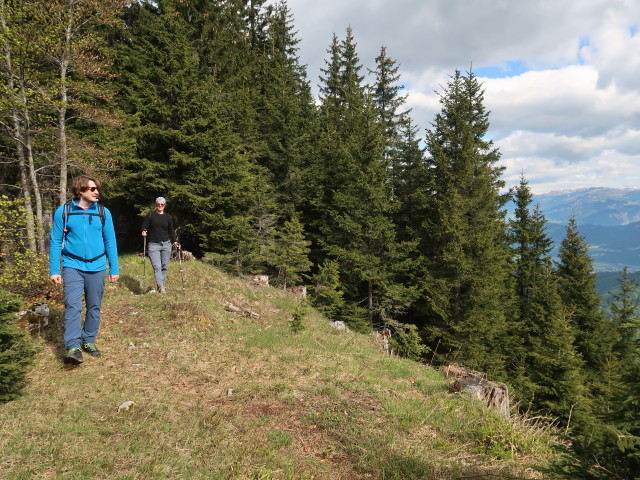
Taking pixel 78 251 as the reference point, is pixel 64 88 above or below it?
above

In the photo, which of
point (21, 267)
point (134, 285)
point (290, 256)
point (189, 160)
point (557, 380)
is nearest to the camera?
point (21, 267)

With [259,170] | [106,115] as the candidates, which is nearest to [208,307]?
[106,115]

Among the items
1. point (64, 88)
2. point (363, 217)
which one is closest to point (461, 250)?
point (363, 217)

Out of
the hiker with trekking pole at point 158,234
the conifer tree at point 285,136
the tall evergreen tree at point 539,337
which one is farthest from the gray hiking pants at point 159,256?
the conifer tree at point 285,136

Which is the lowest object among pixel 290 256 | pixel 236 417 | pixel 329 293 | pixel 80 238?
pixel 329 293

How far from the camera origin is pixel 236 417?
13.2 feet

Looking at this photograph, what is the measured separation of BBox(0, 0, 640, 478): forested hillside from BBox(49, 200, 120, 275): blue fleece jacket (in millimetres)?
7325

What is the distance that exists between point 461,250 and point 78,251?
15485 mm

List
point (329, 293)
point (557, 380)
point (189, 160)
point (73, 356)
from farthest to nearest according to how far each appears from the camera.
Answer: point (189, 160) < point (557, 380) < point (329, 293) < point (73, 356)

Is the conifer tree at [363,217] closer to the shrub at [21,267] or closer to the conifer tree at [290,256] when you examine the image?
the conifer tree at [290,256]

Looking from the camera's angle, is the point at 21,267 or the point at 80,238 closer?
the point at 80,238

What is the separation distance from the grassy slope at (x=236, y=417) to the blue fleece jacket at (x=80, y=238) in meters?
1.57

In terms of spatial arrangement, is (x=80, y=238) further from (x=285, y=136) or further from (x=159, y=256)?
(x=285, y=136)

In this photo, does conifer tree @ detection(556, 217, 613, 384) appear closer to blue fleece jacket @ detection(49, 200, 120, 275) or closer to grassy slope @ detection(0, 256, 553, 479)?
grassy slope @ detection(0, 256, 553, 479)
